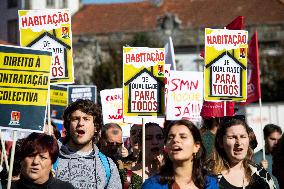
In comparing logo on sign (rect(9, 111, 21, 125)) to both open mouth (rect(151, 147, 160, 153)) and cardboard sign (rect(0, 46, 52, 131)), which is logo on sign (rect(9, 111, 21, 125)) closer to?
cardboard sign (rect(0, 46, 52, 131))

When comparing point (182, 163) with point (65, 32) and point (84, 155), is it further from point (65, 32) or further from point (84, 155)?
point (65, 32)

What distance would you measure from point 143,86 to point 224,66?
1030 mm

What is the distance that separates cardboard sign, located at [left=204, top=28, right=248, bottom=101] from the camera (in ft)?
29.9

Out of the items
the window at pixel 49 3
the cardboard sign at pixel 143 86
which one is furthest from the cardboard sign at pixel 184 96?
the window at pixel 49 3

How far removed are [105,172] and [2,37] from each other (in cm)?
6755

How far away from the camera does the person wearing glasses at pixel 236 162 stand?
257 inches

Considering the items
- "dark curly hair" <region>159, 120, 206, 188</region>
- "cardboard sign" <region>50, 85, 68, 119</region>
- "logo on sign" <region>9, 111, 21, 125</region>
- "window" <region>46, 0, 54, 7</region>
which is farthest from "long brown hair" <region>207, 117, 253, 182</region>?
"window" <region>46, 0, 54, 7</region>

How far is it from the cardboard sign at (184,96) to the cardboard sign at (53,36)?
72.8 inches

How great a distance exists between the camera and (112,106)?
36.7 ft

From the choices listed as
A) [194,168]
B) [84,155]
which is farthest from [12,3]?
[194,168]

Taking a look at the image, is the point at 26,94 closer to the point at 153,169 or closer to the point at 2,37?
the point at 153,169

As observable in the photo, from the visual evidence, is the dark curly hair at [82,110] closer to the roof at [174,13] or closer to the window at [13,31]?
the roof at [174,13]

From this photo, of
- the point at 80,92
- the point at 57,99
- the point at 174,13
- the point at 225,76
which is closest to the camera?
the point at 225,76

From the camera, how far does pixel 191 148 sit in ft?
18.5
